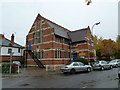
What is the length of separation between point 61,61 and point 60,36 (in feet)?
17.4

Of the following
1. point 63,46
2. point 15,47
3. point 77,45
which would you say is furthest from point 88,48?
point 15,47

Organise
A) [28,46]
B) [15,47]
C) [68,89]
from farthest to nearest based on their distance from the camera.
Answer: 1. [15,47]
2. [28,46]
3. [68,89]

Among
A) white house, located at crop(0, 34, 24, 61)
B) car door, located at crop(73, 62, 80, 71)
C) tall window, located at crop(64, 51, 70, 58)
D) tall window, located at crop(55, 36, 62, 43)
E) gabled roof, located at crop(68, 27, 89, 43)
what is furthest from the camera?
white house, located at crop(0, 34, 24, 61)

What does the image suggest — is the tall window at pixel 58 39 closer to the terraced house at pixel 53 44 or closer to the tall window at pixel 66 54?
the terraced house at pixel 53 44

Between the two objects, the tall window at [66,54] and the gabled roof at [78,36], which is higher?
the gabled roof at [78,36]

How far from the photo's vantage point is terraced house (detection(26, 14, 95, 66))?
78.9ft

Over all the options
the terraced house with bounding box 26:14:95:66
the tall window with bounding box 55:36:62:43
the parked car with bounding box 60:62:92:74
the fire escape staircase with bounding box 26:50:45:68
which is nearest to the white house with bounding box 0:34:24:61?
the terraced house with bounding box 26:14:95:66

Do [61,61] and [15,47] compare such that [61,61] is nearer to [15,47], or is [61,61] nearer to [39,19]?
[39,19]

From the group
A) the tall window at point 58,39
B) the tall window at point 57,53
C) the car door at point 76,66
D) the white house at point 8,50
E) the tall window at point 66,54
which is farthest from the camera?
the white house at point 8,50

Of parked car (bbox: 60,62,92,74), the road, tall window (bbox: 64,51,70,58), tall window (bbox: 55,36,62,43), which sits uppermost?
tall window (bbox: 55,36,62,43)

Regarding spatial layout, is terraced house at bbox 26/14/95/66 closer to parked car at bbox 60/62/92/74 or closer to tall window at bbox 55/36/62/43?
tall window at bbox 55/36/62/43

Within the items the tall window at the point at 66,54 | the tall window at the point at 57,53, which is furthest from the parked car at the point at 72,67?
the tall window at the point at 66,54

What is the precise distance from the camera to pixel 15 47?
111 feet

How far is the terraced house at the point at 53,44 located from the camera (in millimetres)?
24047
